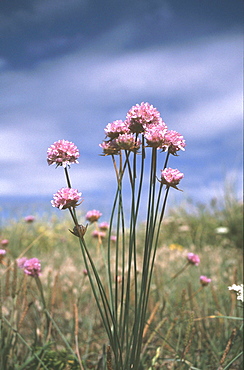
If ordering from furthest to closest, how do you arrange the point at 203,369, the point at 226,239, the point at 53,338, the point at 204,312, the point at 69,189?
the point at 226,239 < the point at 204,312 < the point at 53,338 < the point at 203,369 < the point at 69,189

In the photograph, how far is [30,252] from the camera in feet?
18.4

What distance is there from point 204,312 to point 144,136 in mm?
2015

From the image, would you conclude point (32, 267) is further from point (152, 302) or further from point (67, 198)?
point (152, 302)

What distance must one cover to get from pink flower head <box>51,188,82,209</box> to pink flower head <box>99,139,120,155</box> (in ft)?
0.64

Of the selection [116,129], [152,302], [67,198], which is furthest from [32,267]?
[152,302]

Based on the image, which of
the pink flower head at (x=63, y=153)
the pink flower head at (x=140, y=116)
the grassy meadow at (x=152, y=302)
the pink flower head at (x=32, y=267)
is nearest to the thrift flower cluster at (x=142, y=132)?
the pink flower head at (x=140, y=116)

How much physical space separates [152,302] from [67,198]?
194 cm

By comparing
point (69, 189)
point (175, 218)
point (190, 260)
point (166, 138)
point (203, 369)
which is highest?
point (175, 218)

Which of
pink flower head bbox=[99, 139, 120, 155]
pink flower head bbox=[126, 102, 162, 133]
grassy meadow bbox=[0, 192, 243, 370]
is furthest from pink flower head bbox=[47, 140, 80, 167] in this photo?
grassy meadow bbox=[0, 192, 243, 370]

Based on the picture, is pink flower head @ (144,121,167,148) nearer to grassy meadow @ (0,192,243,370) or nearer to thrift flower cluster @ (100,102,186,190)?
thrift flower cluster @ (100,102,186,190)

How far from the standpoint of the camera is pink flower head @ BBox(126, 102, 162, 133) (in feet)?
4.31

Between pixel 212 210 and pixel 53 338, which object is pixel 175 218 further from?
pixel 53 338

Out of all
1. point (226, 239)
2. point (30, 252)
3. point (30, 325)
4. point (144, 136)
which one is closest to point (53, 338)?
point (30, 325)

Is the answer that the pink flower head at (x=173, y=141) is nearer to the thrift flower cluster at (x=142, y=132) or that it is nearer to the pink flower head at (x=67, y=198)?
the thrift flower cluster at (x=142, y=132)
